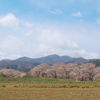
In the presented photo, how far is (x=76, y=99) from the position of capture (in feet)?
63.0

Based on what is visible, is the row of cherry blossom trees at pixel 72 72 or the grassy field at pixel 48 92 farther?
the row of cherry blossom trees at pixel 72 72

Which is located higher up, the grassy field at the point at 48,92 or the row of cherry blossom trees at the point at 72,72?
the row of cherry blossom trees at the point at 72,72

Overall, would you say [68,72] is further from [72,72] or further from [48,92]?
[48,92]

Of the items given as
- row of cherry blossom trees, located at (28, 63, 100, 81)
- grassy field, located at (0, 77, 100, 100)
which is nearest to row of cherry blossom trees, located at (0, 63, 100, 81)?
row of cherry blossom trees, located at (28, 63, 100, 81)

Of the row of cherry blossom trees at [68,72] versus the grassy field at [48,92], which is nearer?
the grassy field at [48,92]

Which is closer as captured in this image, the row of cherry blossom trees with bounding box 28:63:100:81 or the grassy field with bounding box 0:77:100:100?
the grassy field with bounding box 0:77:100:100

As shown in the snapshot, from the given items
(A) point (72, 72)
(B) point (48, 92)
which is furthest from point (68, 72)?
(B) point (48, 92)

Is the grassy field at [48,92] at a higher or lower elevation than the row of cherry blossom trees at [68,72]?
lower

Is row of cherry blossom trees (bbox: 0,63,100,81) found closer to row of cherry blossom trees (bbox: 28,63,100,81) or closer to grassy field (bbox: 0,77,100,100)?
row of cherry blossom trees (bbox: 28,63,100,81)

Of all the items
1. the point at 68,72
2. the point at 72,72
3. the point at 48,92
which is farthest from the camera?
the point at 68,72

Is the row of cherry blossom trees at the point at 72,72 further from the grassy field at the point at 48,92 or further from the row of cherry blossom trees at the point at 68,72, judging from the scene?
the grassy field at the point at 48,92

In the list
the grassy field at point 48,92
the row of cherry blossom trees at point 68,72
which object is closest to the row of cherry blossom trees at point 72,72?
the row of cherry blossom trees at point 68,72

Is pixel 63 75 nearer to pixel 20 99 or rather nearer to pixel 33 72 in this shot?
pixel 33 72

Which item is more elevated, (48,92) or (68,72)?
(68,72)
